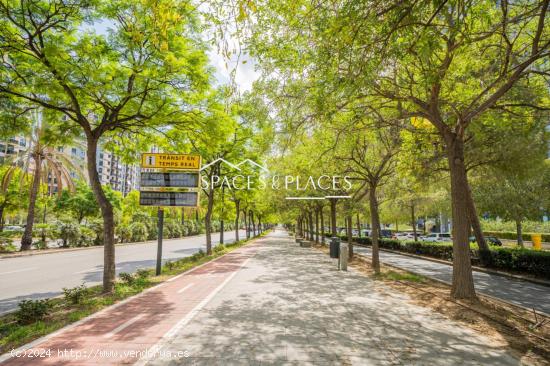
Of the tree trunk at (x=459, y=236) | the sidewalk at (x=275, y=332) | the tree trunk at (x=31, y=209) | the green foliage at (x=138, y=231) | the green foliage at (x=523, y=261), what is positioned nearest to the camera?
the sidewalk at (x=275, y=332)

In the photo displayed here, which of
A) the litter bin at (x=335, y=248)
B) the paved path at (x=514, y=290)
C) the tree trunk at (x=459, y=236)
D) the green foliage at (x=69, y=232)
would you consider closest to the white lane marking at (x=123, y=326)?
the tree trunk at (x=459, y=236)

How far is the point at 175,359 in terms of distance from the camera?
473cm

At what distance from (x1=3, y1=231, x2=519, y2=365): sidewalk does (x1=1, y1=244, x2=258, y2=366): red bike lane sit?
18mm

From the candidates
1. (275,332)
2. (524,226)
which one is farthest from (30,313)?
(524,226)

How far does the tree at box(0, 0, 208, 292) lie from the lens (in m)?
7.57

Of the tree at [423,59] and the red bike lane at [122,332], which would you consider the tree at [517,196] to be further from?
the red bike lane at [122,332]

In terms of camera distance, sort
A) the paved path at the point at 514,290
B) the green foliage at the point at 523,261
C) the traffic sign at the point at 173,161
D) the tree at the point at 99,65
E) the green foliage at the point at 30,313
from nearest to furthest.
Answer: the green foliage at the point at 30,313 → the tree at the point at 99,65 → the paved path at the point at 514,290 → the traffic sign at the point at 173,161 → the green foliage at the point at 523,261

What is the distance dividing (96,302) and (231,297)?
3.50m

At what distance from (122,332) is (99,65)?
271 inches

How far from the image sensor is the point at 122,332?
5.80 meters

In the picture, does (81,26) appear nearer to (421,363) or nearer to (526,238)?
(421,363)

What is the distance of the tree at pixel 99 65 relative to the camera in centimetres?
757

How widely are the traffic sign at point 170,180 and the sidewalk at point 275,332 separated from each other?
435cm

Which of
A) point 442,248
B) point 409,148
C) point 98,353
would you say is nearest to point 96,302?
point 98,353
